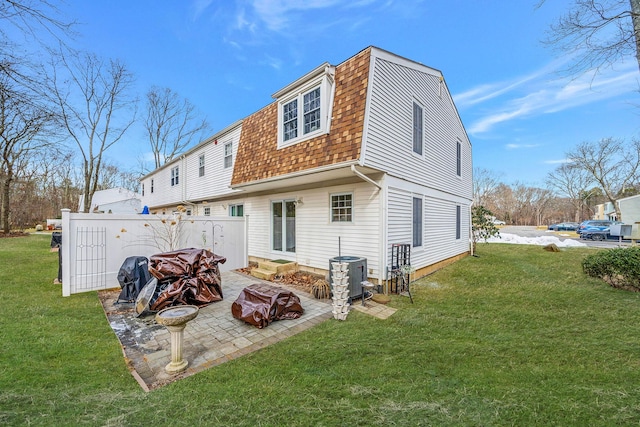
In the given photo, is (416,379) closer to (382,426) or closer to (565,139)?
(382,426)

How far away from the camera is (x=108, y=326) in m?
4.05

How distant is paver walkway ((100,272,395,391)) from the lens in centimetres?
296

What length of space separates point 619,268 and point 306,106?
8.32 meters

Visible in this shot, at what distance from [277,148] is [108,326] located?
5400mm

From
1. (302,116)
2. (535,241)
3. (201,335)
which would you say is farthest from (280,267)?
(535,241)

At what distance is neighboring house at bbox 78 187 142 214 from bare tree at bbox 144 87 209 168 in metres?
4.68

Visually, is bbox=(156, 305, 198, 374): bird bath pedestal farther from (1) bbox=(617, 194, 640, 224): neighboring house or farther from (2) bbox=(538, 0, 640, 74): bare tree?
(1) bbox=(617, 194, 640, 224): neighboring house

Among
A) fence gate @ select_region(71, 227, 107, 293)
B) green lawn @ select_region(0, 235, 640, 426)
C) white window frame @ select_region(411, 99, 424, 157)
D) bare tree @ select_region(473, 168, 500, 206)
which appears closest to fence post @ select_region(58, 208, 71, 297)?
fence gate @ select_region(71, 227, 107, 293)

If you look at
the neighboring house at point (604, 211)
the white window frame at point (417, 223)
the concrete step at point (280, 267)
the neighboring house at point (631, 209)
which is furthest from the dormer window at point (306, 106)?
the neighboring house at point (604, 211)

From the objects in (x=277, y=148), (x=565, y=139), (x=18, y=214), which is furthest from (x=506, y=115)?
(x=18, y=214)

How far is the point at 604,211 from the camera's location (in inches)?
1293

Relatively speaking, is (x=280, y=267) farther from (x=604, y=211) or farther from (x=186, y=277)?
(x=604, y=211)

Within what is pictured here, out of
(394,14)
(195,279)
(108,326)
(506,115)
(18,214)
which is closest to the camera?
(108,326)

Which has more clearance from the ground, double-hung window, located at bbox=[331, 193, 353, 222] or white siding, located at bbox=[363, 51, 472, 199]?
white siding, located at bbox=[363, 51, 472, 199]
